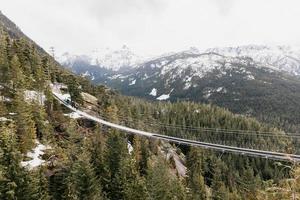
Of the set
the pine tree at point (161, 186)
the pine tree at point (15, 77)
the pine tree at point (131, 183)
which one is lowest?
the pine tree at point (161, 186)

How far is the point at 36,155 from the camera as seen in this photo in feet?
211

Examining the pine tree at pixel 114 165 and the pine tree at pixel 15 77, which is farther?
the pine tree at pixel 15 77

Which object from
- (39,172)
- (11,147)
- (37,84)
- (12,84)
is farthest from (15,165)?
(37,84)

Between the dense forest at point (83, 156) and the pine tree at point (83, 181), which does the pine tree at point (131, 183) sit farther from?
the pine tree at point (83, 181)

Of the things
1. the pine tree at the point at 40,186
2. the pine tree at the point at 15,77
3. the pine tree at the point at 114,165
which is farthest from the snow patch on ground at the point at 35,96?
the pine tree at the point at 40,186

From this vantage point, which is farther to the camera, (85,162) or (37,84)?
(37,84)

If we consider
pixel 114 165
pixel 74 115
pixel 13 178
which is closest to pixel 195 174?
pixel 74 115

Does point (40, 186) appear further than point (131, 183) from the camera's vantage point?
No

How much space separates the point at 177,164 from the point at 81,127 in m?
35.1

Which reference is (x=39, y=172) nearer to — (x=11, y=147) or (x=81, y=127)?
(x=11, y=147)

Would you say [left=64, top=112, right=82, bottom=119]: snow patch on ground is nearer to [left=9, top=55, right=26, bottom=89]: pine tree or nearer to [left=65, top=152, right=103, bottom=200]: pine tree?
[left=9, top=55, right=26, bottom=89]: pine tree

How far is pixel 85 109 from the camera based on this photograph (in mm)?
113625

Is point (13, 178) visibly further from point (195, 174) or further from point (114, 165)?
point (195, 174)

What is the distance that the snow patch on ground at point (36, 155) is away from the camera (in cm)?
5996
